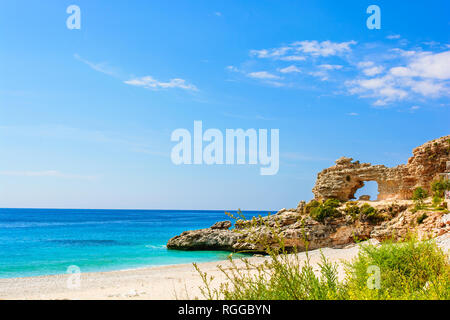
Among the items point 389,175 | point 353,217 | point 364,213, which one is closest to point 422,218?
point 364,213

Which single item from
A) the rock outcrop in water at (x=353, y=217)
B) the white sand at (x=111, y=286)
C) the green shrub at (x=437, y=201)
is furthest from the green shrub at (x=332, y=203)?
the green shrub at (x=437, y=201)

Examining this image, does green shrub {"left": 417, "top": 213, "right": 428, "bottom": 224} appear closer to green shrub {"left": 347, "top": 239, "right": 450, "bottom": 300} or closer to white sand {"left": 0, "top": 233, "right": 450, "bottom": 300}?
white sand {"left": 0, "top": 233, "right": 450, "bottom": 300}

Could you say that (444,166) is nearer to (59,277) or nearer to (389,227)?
(389,227)

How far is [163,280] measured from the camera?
1828cm

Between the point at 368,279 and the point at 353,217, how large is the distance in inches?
949

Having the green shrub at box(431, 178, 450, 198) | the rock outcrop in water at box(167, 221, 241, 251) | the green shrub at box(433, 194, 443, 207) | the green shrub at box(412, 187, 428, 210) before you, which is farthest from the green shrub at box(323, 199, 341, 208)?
the rock outcrop in water at box(167, 221, 241, 251)

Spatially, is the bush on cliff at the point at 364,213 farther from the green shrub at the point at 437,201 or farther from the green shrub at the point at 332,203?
the green shrub at the point at 437,201

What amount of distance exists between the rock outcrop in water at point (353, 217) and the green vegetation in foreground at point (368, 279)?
1603 cm

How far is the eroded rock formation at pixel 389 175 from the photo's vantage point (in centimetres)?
2988

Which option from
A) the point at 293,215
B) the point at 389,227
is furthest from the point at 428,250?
the point at 293,215

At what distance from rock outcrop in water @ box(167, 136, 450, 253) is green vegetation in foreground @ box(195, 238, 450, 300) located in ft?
52.6

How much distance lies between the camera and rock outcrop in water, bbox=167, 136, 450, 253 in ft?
81.6
